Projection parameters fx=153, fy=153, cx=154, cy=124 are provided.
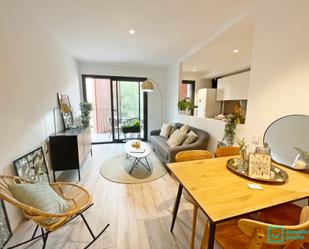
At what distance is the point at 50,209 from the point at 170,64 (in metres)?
4.67

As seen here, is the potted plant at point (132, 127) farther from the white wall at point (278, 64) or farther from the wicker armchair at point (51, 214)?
the white wall at point (278, 64)

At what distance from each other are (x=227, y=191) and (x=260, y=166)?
1.58 feet

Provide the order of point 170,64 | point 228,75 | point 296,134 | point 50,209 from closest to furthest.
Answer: point 50,209 → point 296,134 → point 170,64 → point 228,75

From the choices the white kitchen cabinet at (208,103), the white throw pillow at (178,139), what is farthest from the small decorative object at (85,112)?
the white kitchen cabinet at (208,103)

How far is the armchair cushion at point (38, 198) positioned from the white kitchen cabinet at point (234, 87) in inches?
189

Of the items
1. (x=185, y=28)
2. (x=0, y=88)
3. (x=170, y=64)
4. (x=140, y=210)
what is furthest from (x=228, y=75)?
(x=0, y=88)

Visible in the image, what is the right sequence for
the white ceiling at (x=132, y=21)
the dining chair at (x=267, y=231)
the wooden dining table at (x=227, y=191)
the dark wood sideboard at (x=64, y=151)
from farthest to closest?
the dark wood sideboard at (x=64, y=151) → the white ceiling at (x=132, y=21) → the wooden dining table at (x=227, y=191) → the dining chair at (x=267, y=231)

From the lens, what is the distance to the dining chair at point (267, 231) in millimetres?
759

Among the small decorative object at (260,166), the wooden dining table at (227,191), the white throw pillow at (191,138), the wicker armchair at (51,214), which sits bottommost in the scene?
the wicker armchair at (51,214)

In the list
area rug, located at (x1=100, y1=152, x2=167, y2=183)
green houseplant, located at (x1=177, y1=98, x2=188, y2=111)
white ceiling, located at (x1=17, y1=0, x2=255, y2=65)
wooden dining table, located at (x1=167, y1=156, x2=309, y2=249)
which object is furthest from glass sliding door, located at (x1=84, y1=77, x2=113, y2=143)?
wooden dining table, located at (x1=167, y1=156, x2=309, y2=249)

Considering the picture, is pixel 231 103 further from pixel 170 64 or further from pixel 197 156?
pixel 197 156

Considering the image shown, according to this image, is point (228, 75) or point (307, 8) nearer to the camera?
point (307, 8)

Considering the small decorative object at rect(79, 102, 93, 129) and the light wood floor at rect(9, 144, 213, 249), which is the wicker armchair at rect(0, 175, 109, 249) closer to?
the light wood floor at rect(9, 144, 213, 249)

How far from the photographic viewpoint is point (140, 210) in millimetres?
2068
